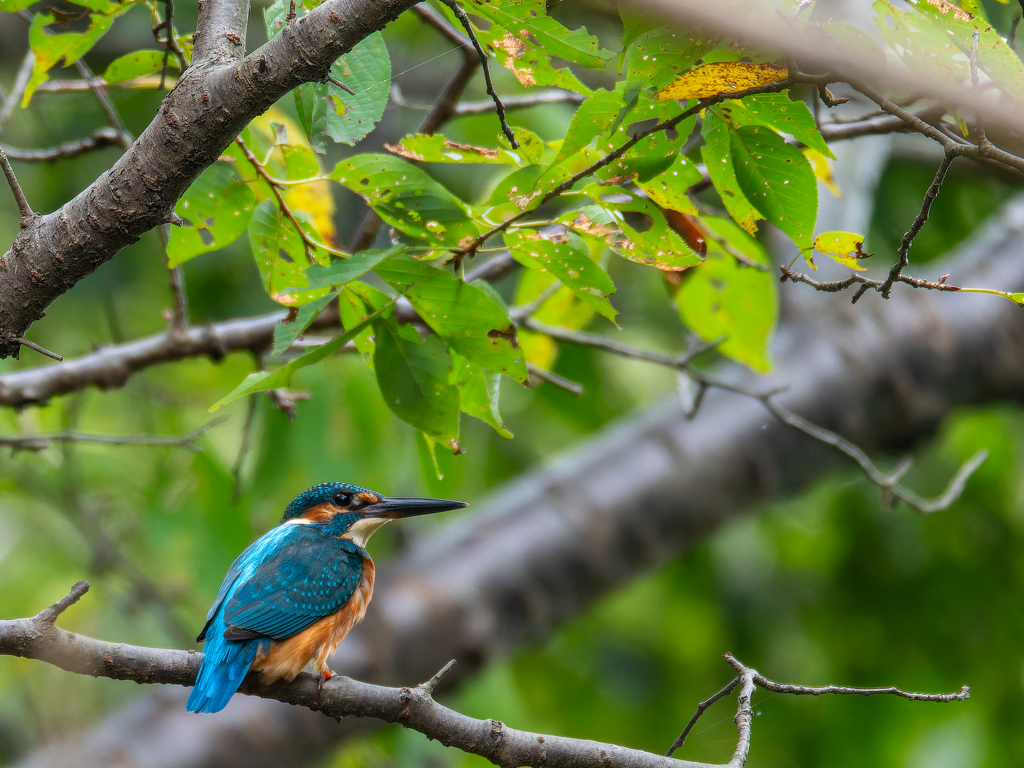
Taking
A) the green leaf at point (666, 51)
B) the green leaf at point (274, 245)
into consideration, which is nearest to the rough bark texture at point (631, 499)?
the green leaf at point (274, 245)

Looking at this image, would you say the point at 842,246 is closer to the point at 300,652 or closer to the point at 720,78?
the point at 720,78

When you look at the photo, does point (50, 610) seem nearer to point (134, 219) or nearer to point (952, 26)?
point (134, 219)

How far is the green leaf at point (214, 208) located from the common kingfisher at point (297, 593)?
836 millimetres

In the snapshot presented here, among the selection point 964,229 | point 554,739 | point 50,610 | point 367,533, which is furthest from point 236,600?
point 964,229

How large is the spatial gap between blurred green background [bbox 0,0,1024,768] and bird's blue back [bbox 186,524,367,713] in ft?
4.51

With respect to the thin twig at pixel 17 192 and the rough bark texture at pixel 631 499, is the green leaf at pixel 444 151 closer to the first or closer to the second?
the thin twig at pixel 17 192

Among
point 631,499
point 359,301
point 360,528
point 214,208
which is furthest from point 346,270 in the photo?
point 631,499

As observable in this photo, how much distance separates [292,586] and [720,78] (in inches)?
70.4

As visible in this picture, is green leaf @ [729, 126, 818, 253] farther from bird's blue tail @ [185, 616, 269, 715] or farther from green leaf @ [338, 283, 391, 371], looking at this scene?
bird's blue tail @ [185, 616, 269, 715]

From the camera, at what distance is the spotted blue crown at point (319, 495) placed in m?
2.94

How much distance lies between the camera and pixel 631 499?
4.37 metres

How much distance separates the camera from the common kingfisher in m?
2.15

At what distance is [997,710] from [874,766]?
1.03 metres

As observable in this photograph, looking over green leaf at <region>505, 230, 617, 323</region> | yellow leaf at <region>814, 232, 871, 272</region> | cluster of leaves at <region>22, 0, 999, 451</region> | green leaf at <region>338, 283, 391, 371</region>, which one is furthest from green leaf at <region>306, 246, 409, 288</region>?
yellow leaf at <region>814, 232, 871, 272</region>
